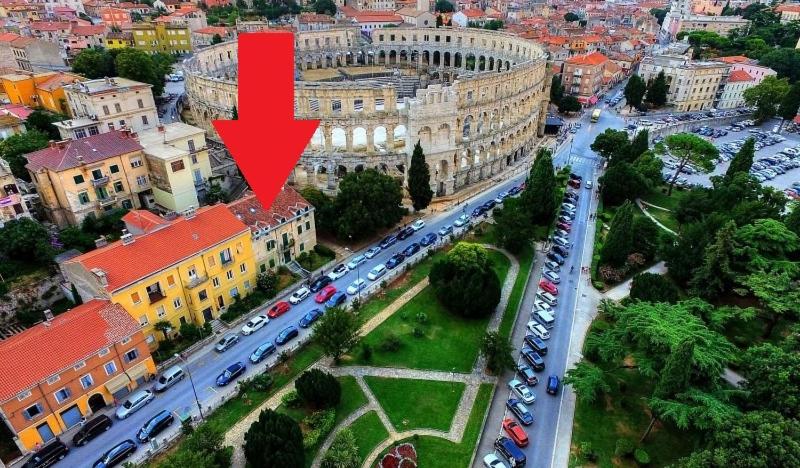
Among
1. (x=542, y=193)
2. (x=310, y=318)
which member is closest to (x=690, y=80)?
(x=542, y=193)

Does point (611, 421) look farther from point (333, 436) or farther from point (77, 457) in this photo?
point (77, 457)

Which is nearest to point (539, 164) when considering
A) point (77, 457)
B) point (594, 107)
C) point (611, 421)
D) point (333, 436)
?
point (611, 421)

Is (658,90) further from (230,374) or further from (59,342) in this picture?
(59,342)

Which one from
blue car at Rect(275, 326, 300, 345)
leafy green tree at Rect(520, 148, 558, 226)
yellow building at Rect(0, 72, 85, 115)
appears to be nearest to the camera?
blue car at Rect(275, 326, 300, 345)

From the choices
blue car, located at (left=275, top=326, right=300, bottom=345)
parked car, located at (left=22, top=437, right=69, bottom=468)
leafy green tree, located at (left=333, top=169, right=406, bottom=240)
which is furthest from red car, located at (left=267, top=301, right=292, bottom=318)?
parked car, located at (left=22, top=437, right=69, bottom=468)

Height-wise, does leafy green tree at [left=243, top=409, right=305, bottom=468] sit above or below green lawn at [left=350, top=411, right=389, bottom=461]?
above

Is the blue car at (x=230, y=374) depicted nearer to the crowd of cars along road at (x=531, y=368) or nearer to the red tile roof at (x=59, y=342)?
the red tile roof at (x=59, y=342)

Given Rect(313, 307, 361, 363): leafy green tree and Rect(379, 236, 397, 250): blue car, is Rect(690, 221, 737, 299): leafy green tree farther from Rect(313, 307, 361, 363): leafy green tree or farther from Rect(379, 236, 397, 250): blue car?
Rect(313, 307, 361, 363): leafy green tree

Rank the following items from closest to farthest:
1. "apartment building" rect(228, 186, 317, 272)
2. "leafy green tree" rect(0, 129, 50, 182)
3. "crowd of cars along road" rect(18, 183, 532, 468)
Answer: "crowd of cars along road" rect(18, 183, 532, 468) < "apartment building" rect(228, 186, 317, 272) < "leafy green tree" rect(0, 129, 50, 182)
